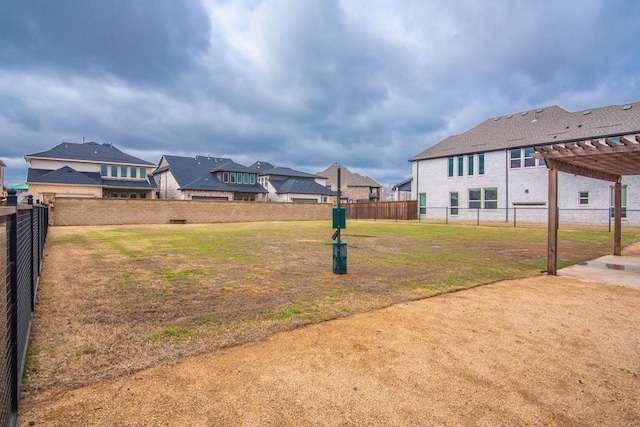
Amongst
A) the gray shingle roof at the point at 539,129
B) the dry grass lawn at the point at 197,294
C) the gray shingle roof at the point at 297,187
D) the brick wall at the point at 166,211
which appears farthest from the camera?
the gray shingle roof at the point at 297,187

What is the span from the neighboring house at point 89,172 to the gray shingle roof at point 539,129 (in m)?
31.0

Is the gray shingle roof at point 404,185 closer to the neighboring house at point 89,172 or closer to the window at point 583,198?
the window at point 583,198

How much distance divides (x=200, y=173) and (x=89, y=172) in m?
11.7

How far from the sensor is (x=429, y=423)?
2449mm

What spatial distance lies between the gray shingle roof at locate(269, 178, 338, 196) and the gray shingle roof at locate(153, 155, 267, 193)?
2419 mm

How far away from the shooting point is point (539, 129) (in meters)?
28.9

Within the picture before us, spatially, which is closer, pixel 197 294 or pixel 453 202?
pixel 197 294

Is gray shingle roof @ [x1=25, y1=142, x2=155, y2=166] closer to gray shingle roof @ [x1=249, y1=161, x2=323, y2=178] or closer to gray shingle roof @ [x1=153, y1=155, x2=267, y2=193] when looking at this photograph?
gray shingle roof @ [x1=153, y1=155, x2=267, y2=193]

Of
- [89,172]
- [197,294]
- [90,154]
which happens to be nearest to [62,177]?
[89,172]

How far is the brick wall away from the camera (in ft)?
82.3

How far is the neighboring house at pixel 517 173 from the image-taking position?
80.3 feet

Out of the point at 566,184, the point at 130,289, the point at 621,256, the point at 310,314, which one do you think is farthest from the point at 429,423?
the point at 566,184

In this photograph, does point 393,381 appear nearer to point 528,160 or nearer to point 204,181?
point 528,160

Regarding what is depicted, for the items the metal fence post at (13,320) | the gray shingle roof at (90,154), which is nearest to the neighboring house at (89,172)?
the gray shingle roof at (90,154)
